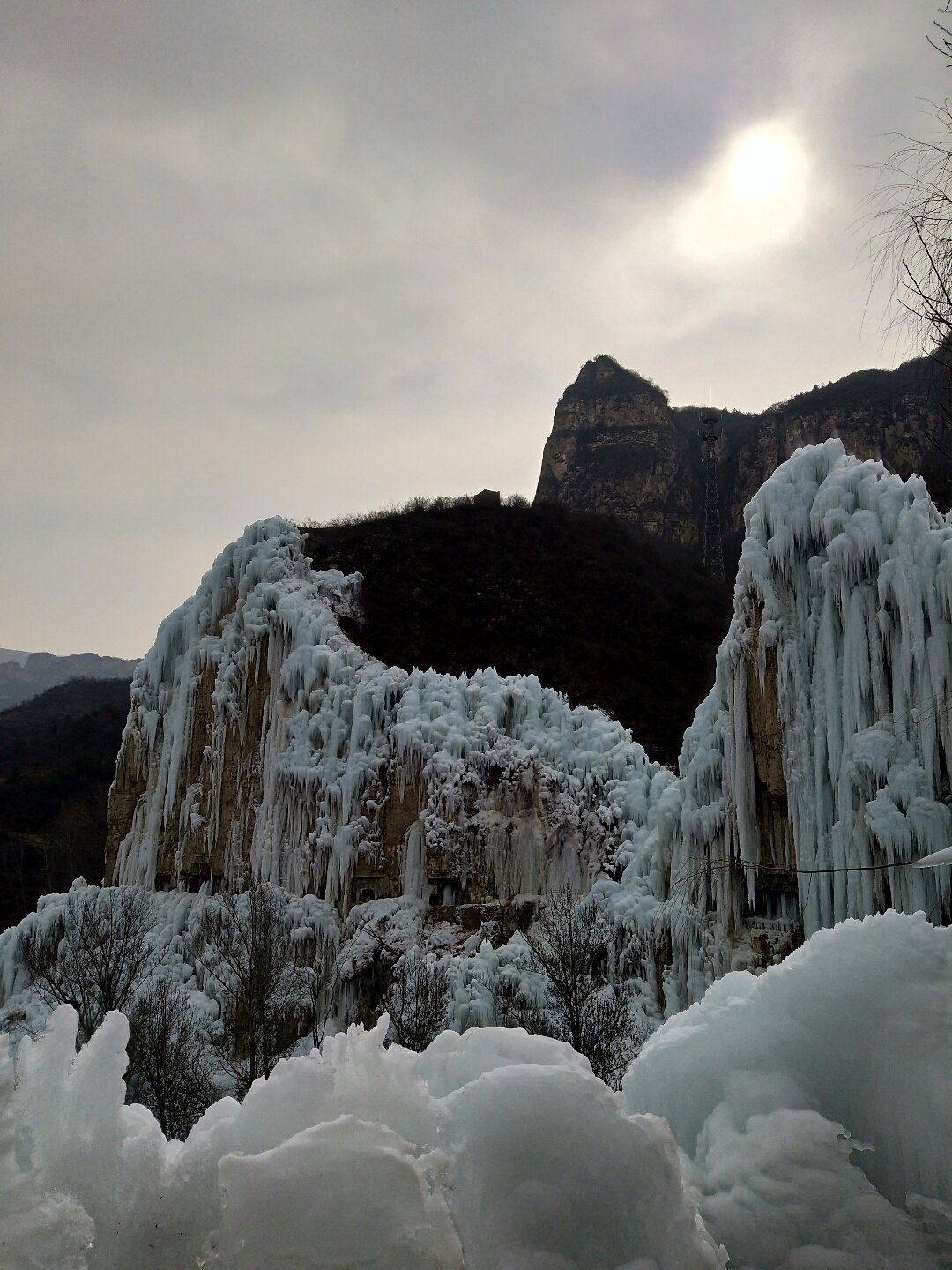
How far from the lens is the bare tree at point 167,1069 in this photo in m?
12.8

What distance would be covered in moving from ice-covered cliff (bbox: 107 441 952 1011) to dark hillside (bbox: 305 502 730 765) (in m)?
3.80

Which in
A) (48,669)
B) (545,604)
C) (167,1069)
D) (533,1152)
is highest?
(48,669)

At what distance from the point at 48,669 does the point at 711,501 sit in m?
106

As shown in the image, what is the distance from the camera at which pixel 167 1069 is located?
1348 centimetres

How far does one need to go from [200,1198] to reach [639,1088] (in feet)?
6.06

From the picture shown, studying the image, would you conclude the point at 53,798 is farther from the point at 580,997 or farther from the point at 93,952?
the point at 580,997

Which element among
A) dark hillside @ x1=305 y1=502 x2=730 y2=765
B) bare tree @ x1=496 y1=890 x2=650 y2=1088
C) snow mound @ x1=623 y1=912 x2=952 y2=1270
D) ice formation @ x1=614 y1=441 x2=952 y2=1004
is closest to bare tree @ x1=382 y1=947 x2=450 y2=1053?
bare tree @ x1=496 y1=890 x2=650 y2=1088

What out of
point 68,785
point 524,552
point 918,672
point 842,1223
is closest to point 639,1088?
point 842,1223

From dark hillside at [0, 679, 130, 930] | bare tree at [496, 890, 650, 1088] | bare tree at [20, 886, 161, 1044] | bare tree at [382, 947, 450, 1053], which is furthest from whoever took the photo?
dark hillside at [0, 679, 130, 930]

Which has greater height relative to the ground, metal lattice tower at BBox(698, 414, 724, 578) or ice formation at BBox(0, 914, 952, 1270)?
metal lattice tower at BBox(698, 414, 724, 578)

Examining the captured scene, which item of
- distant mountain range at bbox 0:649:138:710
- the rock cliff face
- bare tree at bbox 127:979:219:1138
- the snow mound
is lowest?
bare tree at bbox 127:979:219:1138

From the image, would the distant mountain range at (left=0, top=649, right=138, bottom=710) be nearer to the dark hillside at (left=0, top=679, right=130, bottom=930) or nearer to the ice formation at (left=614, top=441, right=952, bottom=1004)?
the dark hillside at (left=0, top=679, right=130, bottom=930)

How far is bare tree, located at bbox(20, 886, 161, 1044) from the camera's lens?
14820 mm

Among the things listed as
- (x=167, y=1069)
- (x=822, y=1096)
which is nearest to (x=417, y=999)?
(x=167, y=1069)
